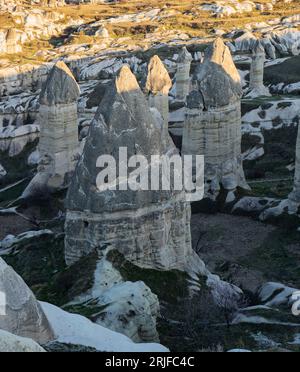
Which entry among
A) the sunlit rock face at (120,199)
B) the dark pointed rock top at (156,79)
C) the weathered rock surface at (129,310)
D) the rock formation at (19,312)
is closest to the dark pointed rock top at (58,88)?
the dark pointed rock top at (156,79)

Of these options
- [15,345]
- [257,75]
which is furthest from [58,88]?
[15,345]

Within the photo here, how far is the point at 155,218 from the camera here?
21.6m

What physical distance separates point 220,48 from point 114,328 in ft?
75.0

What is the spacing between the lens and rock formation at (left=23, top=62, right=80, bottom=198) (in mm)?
38219

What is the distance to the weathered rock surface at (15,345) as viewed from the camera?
9.95m

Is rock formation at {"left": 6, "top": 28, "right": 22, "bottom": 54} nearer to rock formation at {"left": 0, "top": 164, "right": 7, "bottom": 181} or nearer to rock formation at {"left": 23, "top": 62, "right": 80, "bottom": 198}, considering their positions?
rock formation at {"left": 0, "top": 164, "right": 7, "bottom": 181}

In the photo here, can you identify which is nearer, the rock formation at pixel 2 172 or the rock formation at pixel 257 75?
the rock formation at pixel 2 172

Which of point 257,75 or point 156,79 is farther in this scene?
point 257,75

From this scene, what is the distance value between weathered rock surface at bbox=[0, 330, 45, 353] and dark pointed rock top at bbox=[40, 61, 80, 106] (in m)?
28.9

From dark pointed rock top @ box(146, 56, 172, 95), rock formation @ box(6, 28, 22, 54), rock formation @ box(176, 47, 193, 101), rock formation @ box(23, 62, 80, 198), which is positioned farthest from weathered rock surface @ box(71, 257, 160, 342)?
rock formation @ box(6, 28, 22, 54)

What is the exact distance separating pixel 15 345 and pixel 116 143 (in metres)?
11.9

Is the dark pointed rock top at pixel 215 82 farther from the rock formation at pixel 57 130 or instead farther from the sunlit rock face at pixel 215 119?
the rock formation at pixel 57 130

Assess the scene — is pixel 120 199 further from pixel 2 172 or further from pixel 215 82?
pixel 2 172
